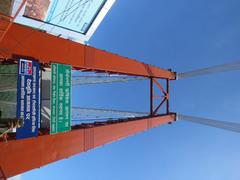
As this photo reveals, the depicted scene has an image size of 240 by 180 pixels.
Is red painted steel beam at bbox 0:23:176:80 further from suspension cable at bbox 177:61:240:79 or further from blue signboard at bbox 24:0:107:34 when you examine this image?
blue signboard at bbox 24:0:107:34

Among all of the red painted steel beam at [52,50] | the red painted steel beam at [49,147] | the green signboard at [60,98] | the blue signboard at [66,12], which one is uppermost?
the blue signboard at [66,12]

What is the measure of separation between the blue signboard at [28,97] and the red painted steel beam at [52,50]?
31cm

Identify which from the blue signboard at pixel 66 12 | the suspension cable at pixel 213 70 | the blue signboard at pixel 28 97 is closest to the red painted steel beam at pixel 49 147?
the blue signboard at pixel 28 97

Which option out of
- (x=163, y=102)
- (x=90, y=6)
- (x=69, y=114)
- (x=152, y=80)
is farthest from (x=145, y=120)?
(x=90, y=6)

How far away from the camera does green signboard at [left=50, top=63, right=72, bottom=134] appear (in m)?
7.46

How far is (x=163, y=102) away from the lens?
17.3 m

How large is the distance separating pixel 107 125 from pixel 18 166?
3.99 meters

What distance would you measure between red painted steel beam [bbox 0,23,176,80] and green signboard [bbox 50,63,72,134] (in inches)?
11.5

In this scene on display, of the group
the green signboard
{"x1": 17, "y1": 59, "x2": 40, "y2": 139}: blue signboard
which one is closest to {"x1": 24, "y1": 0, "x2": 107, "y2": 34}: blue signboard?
the green signboard

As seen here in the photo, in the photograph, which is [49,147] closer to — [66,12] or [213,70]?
[213,70]

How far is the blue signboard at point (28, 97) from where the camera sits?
6.71 m

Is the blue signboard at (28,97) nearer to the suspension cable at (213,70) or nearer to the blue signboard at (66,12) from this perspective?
the suspension cable at (213,70)

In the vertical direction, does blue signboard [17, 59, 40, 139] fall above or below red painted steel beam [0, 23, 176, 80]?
below

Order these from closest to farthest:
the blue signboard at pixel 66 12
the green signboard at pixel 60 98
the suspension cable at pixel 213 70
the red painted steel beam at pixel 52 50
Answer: the red painted steel beam at pixel 52 50, the green signboard at pixel 60 98, the suspension cable at pixel 213 70, the blue signboard at pixel 66 12
